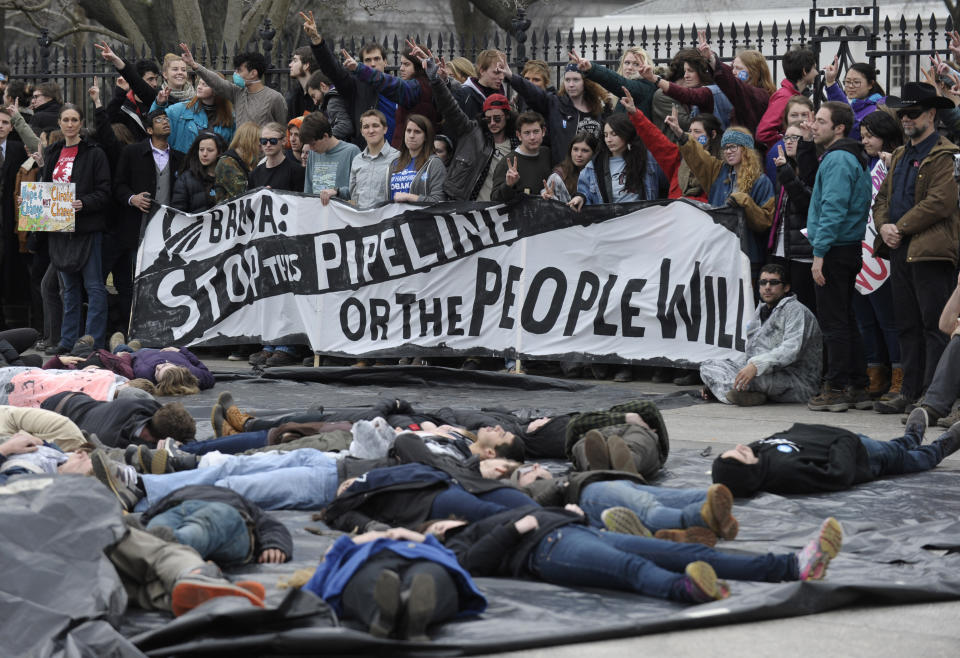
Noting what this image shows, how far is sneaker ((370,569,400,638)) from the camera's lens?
441 cm

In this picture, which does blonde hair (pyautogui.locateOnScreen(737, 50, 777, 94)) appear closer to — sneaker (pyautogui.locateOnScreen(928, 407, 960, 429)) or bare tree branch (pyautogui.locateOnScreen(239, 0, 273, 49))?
sneaker (pyautogui.locateOnScreen(928, 407, 960, 429))

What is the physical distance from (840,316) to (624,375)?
211cm

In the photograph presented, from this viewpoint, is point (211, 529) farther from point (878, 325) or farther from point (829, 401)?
point (878, 325)

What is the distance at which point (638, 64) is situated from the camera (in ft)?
39.7

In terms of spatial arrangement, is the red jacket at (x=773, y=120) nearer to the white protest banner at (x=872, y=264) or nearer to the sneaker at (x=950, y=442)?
the white protest banner at (x=872, y=264)

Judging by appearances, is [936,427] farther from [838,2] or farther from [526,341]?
[838,2]

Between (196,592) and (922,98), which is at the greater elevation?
(922,98)

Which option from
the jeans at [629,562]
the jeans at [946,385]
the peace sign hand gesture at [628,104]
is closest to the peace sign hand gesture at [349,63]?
the peace sign hand gesture at [628,104]

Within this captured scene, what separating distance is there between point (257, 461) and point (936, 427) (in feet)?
15.5

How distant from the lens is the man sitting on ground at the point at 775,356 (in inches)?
401

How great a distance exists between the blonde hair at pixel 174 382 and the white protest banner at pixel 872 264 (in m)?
5.24

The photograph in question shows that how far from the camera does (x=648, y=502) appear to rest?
5.99 m

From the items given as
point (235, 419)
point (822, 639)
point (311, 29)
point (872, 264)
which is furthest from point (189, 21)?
point (822, 639)

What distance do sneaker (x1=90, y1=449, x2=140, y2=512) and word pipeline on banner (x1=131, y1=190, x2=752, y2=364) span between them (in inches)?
238
